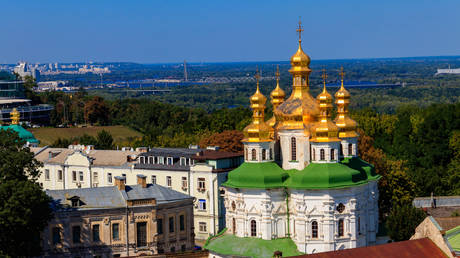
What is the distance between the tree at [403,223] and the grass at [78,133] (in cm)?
5738

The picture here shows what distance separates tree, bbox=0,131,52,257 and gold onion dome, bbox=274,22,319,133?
45.6 feet

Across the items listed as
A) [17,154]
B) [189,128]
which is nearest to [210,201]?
[17,154]

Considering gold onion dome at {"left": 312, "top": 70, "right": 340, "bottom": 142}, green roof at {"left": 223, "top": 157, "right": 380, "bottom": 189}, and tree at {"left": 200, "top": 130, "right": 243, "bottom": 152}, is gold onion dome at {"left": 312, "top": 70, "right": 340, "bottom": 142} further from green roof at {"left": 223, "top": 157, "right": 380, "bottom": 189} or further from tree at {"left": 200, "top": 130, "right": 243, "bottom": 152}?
tree at {"left": 200, "top": 130, "right": 243, "bottom": 152}

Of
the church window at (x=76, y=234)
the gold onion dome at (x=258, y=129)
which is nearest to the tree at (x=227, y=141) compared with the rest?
the gold onion dome at (x=258, y=129)

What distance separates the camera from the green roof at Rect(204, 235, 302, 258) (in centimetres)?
4603

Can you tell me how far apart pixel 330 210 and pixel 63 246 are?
15635 mm

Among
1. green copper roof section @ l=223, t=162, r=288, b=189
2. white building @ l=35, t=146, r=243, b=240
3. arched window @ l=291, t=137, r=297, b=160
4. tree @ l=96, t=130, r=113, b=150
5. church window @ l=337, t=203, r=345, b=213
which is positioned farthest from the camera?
tree @ l=96, t=130, r=113, b=150

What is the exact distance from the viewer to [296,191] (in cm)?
4666

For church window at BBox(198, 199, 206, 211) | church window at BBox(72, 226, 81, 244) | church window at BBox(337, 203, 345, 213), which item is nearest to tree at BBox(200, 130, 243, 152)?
church window at BBox(198, 199, 206, 211)

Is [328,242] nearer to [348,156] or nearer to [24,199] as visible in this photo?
[348,156]

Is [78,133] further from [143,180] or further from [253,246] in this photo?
[253,246]

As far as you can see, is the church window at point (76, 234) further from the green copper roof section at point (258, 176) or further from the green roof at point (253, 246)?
the green copper roof section at point (258, 176)

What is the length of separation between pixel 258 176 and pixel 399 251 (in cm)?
1143

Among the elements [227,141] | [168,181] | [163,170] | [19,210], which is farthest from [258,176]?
[227,141]
